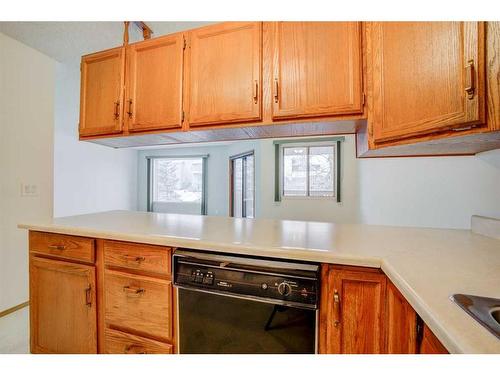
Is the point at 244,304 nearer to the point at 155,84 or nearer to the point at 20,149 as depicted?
the point at 155,84

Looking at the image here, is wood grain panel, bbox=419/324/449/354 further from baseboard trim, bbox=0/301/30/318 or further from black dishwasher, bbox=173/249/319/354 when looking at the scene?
baseboard trim, bbox=0/301/30/318

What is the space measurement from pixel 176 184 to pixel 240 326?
17.7ft

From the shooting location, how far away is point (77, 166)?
13.3 ft

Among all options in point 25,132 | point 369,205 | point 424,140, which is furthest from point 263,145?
point 424,140

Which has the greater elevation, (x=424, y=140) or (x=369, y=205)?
(x=424, y=140)

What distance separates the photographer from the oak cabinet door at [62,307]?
1.28 m

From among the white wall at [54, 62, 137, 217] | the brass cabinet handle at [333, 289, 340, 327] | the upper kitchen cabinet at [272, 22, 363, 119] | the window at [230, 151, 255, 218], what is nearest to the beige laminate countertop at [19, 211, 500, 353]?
the brass cabinet handle at [333, 289, 340, 327]

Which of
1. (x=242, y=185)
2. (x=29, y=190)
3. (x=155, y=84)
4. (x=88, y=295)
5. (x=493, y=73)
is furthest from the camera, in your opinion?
(x=242, y=185)

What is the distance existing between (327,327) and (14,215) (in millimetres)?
2774

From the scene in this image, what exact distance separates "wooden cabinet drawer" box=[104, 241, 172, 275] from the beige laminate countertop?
45 millimetres

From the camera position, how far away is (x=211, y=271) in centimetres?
102

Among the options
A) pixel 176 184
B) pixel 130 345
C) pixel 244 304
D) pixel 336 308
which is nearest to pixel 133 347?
pixel 130 345
